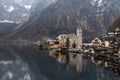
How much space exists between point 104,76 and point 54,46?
258 feet

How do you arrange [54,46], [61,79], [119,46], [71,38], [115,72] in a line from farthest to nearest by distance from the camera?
[54,46]
[71,38]
[119,46]
[115,72]
[61,79]

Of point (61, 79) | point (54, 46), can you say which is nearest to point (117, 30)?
point (54, 46)

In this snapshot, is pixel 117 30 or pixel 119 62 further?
pixel 117 30

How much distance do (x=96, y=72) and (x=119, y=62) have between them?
9351 mm

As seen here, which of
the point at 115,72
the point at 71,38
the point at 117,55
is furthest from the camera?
the point at 71,38

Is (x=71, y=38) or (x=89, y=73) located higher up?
(x=71, y=38)

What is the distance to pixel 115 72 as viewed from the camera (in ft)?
155

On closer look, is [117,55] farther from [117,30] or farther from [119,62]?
[117,30]

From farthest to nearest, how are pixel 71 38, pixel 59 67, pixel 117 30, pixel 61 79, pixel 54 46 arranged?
pixel 54 46 < pixel 71 38 < pixel 117 30 < pixel 59 67 < pixel 61 79

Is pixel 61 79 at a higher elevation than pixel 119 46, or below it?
below

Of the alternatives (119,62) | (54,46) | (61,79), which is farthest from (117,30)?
(61,79)

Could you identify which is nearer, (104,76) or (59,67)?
(104,76)

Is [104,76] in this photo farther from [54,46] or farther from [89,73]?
[54,46]

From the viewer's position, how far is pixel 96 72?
4994cm
